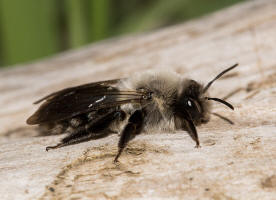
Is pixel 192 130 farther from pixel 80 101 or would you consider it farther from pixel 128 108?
pixel 80 101


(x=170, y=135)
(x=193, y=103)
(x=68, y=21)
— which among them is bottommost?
(x=170, y=135)

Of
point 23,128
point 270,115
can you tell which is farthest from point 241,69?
point 23,128

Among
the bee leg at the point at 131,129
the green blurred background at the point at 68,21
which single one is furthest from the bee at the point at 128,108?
the green blurred background at the point at 68,21

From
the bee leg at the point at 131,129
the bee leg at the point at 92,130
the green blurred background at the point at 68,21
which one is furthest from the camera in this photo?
the green blurred background at the point at 68,21

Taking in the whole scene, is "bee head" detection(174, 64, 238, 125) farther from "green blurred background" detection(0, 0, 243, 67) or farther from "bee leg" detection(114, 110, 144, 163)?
"green blurred background" detection(0, 0, 243, 67)

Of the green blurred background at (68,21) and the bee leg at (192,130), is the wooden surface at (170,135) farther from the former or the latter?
the green blurred background at (68,21)

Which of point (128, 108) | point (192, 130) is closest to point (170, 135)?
point (192, 130)
